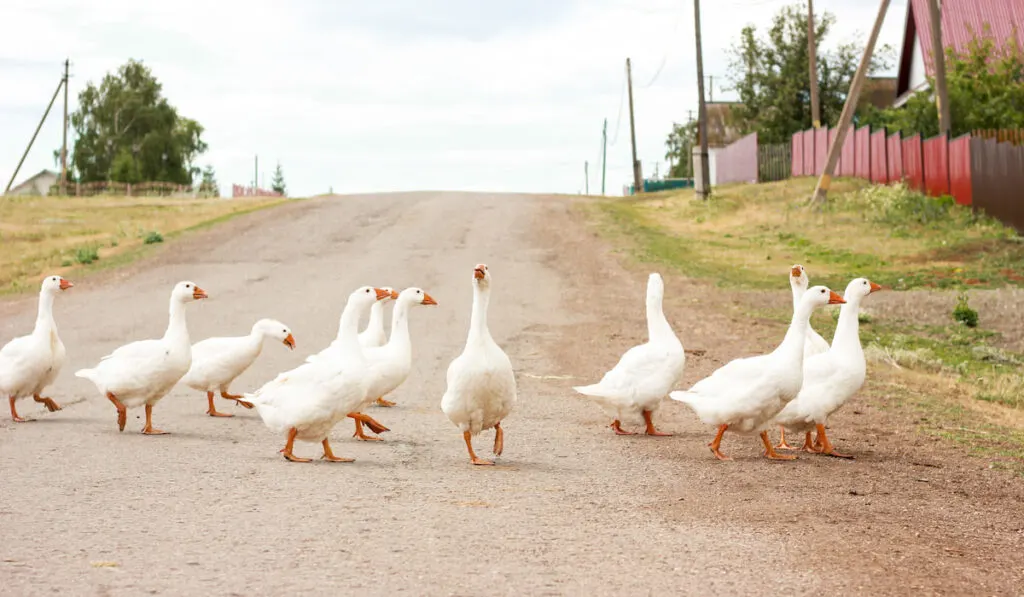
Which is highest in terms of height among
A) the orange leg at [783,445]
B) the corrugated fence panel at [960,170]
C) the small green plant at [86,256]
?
the corrugated fence panel at [960,170]

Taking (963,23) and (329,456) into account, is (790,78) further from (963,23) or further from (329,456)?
(329,456)

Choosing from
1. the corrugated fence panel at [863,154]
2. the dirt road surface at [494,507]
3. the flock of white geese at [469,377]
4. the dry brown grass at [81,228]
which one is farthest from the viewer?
the corrugated fence panel at [863,154]

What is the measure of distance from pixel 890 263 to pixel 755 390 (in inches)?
640

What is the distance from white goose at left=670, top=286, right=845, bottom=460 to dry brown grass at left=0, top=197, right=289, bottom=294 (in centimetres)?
1787

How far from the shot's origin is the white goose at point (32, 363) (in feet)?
35.4

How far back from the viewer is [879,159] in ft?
112

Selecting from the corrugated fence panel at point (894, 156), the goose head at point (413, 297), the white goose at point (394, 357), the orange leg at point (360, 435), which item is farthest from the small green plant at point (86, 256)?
the corrugated fence panel at point (894, 156)

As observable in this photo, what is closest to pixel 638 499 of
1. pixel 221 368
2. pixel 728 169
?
pixel 221 368

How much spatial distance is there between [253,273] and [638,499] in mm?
18027

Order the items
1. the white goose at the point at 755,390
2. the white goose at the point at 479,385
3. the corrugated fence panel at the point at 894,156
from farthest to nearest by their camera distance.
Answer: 1. the corrugated fence panel at the point at 894,156
2. the white goose at the point at 755,390
3. the white goose at the point at 479,385

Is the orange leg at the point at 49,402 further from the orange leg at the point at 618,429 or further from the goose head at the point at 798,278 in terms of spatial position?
the goose head at the point at 798,278

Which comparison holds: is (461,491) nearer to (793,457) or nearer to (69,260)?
(793,457)

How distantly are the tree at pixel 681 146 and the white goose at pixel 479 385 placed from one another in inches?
2630

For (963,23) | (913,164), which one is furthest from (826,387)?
(963,23)
